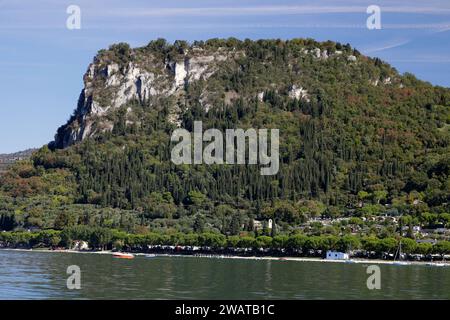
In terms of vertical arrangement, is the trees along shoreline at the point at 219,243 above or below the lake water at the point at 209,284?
below

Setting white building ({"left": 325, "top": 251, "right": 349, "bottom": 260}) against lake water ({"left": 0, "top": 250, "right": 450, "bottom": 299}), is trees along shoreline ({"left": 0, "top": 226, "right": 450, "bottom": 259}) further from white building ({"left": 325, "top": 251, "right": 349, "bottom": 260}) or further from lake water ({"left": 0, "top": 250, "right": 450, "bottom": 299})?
lake water ({"left": 0, "top": 250, "right": 450, "bottom": 299})

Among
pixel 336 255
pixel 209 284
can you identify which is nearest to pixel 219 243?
pixel 336 255

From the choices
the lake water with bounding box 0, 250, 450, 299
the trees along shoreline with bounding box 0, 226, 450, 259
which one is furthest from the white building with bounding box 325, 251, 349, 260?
the lake water with bounding box 0, 250, 450, 299

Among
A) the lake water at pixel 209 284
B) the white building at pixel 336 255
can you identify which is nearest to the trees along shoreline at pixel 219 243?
the white building at pixel 336 255

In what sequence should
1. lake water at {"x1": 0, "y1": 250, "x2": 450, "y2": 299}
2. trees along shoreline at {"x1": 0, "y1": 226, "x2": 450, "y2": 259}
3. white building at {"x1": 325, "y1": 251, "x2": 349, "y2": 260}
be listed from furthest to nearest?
trees along shoreline at {"x1": 0, "y1": 226, "x2": 450, "y2": 259}
white building at {"x1": 325, "y1": 251, "x2": 349, "y2": 260}
lake water at {"x1": 0, "y1": 250, "x2": 450, "y2": 299}

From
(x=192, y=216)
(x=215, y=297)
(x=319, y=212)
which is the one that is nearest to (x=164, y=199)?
(x=192, y=216)

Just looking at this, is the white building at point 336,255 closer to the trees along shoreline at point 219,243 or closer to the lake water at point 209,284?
the trees along shoreline at point 219,243

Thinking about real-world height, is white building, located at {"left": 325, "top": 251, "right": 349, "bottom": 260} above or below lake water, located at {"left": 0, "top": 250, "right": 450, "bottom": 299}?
below

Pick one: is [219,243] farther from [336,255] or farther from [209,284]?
[209,284]

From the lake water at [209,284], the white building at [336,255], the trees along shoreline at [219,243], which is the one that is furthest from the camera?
the trees along shoreline at [219,243]
